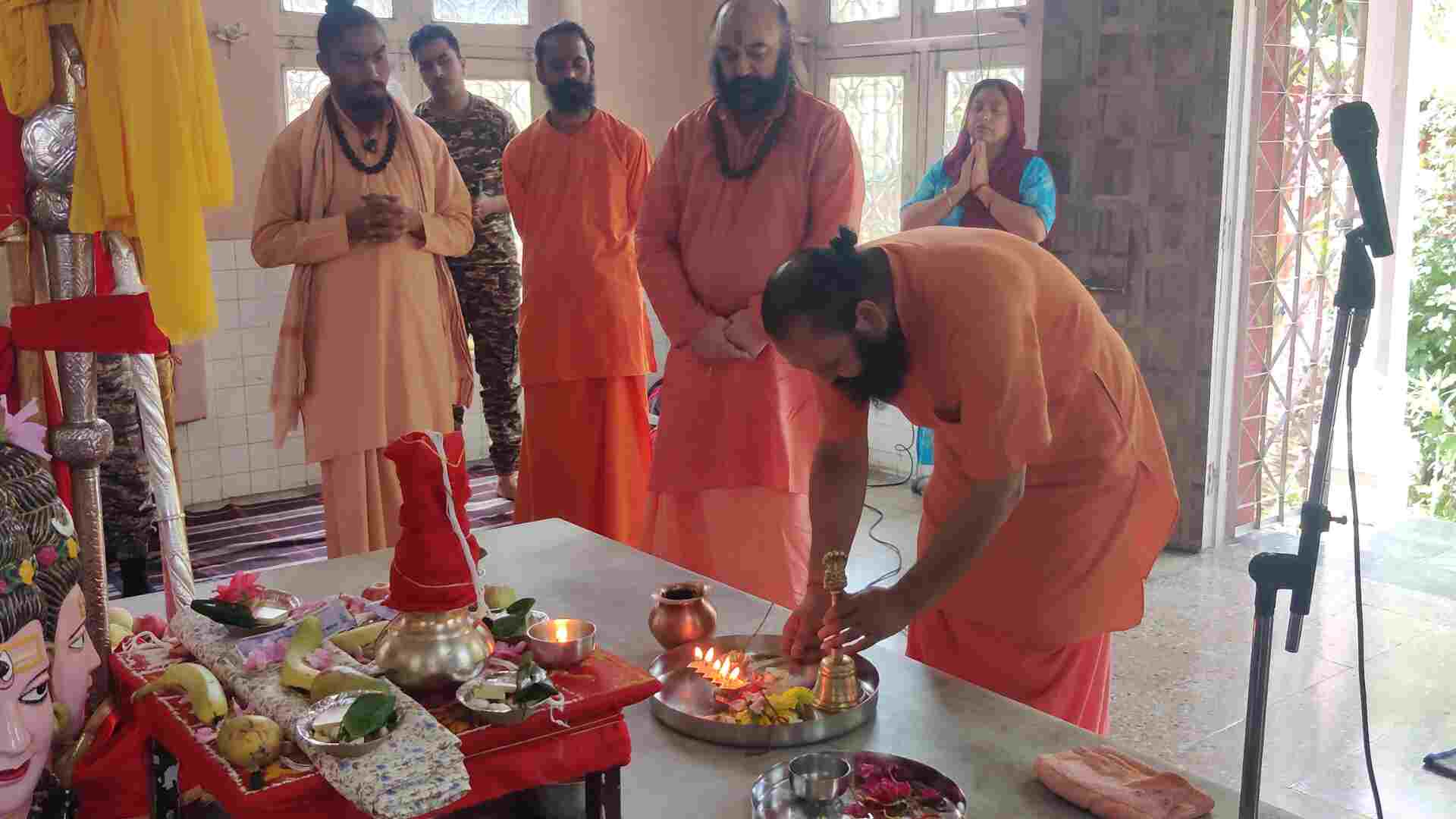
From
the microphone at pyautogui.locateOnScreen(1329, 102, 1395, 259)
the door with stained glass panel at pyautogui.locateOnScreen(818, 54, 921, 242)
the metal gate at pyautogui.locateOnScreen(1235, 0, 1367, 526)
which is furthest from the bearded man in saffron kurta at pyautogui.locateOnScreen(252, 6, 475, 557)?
the metal gate at pyautogui.locateOnScreen(1235, 0, 1367, 526)

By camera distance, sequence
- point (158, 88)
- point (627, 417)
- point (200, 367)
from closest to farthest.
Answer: point (158, 88), point (627, 417), point (200, 367)

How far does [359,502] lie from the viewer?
3523 millimetres

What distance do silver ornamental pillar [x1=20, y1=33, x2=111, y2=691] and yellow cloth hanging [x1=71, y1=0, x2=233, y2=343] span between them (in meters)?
0.02

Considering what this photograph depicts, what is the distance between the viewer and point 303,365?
3.46 metres

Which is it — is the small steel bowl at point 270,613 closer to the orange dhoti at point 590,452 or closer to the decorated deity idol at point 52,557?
the decorated deity idol at point 52,557

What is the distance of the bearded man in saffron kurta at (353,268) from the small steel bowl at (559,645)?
6.85 ft

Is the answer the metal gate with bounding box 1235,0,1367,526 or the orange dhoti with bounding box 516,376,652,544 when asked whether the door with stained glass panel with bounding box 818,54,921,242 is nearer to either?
the metal gate with bounding box 1235,0,1367,526

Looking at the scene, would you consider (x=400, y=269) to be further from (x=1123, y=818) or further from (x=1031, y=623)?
(x=1123, y=818)

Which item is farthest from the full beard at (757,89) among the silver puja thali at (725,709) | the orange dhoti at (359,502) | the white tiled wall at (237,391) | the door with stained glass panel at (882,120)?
the white tiled wall at (237,391)

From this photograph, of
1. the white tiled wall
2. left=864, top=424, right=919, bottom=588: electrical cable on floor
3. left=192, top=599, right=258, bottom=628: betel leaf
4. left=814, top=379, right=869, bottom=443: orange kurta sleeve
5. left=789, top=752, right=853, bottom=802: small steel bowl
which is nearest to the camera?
left=789, top=752, right=853, bottom=802: small steel bowl

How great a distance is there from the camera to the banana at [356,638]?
1558mm

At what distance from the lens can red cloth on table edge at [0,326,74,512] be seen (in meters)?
1.65

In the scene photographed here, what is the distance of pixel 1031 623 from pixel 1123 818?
0.66m

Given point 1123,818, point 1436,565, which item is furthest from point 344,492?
point 1436,565
